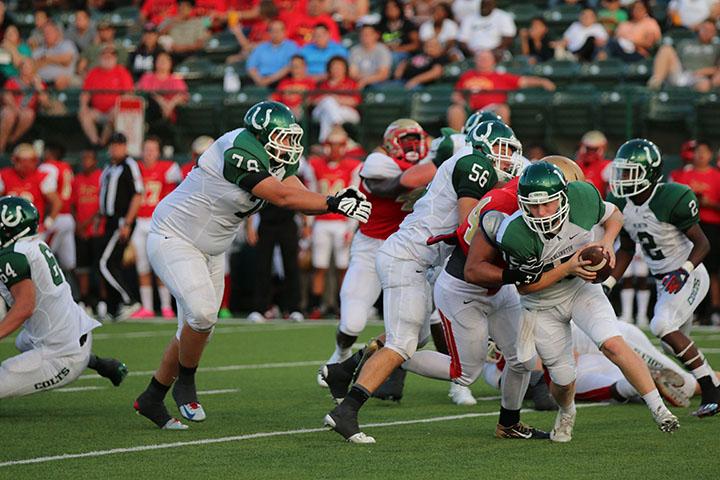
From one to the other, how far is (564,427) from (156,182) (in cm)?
889

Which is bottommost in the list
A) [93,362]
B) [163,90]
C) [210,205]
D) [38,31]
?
[93,362]

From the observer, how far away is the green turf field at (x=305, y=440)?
19.3 feet

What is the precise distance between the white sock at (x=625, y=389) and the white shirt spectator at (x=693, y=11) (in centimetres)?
852

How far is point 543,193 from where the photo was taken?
611cm

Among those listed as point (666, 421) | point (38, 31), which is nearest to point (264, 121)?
point (666, 421)

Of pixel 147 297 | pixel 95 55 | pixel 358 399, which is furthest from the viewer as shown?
pixel 95 55

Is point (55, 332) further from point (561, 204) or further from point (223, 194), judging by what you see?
point (561, 204)

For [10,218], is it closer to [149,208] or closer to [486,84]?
[149,208]

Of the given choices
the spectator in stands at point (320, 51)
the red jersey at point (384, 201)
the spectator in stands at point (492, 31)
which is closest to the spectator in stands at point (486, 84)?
the spectator in stands at point (492, 31)

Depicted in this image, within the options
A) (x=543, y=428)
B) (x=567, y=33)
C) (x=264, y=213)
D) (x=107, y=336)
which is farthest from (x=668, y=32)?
(x=543, y=428)

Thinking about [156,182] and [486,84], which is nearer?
[156,182]

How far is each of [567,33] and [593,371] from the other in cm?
847

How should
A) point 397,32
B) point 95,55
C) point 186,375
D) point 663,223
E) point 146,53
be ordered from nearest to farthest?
point 186,375 → point 663,223 → point 397,32 → point 146,53 → point 95,55

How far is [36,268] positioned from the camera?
770 centimetres
